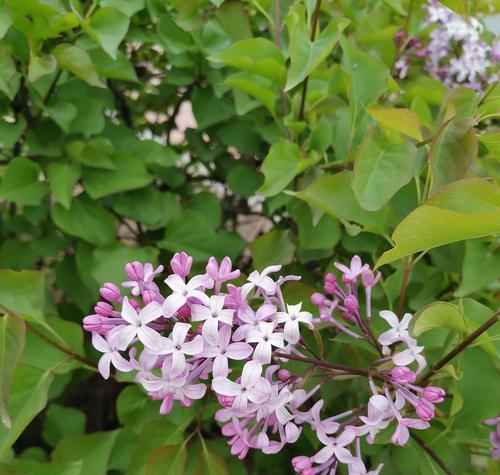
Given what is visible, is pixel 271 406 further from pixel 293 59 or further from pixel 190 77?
pixel 190 77

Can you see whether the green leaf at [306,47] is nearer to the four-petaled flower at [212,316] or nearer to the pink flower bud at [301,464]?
the four-petaled flower at [212,316]

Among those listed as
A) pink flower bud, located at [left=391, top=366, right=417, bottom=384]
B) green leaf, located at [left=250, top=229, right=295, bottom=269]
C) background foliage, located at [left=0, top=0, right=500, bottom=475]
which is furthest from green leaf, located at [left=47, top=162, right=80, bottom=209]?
pink flower bud, located at [left=391, top=366, right=417, bottom=384]

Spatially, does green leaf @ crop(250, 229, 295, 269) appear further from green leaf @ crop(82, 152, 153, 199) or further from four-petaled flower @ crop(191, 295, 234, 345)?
four-petaled flower @ crop(191, 295, 234, 345)

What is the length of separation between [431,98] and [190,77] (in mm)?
357

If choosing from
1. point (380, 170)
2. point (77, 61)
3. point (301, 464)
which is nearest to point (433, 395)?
point (301, 464)

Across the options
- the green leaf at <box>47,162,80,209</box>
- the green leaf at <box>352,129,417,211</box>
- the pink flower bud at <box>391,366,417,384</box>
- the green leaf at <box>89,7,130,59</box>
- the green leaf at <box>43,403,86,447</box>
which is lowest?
the green leaf at <box>43,403,86,447</box>

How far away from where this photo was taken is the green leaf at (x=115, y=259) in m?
0.89

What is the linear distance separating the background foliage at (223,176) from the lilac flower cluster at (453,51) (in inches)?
1.6

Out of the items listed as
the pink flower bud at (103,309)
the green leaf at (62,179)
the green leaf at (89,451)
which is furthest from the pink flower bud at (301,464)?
the green leaf at (62,179)

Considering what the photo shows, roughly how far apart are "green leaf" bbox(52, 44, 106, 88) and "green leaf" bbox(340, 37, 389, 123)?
12.2 inches

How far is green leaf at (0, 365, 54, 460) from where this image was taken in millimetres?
725

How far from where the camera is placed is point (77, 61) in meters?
0.83

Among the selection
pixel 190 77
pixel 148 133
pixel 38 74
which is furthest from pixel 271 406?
pixel 148 133

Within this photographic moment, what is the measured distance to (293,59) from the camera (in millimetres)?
755
